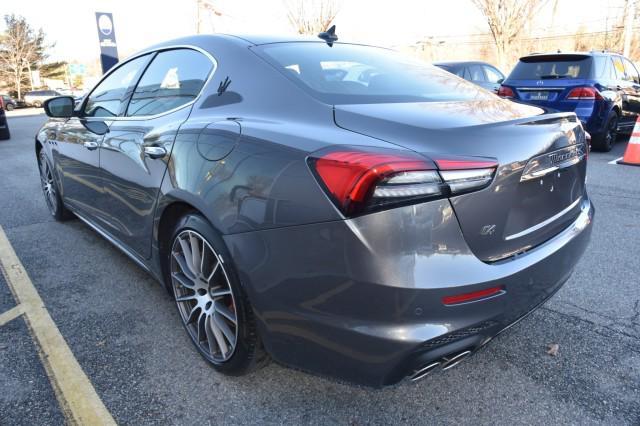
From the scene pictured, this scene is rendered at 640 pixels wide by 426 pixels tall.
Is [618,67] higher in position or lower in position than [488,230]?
higher

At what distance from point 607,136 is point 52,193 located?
8.29 meters

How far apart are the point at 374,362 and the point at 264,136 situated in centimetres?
94

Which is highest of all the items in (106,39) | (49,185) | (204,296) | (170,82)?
(106,39)

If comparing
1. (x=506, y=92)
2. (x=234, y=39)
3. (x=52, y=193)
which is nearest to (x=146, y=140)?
(x=234, y=39)

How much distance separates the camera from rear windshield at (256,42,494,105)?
6.88 ft

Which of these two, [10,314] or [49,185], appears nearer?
[10,314]

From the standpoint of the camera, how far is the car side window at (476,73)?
11188mm

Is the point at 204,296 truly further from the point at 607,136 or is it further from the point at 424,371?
the point at 607,136

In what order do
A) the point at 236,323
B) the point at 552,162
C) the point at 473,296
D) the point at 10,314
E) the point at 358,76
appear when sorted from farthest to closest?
1. the point at 10,314
2. the point at 358,76
3. the point at 236,323
4. the point at 552,162
5. the point at 473,296

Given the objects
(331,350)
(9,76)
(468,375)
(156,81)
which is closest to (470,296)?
(331,350)

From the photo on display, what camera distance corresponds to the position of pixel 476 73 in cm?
1133

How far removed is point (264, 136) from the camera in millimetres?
1835

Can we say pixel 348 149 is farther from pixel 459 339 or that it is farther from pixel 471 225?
pixel 459 339

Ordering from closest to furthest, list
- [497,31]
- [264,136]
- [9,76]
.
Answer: [264,136], [497,31], [9,76]
